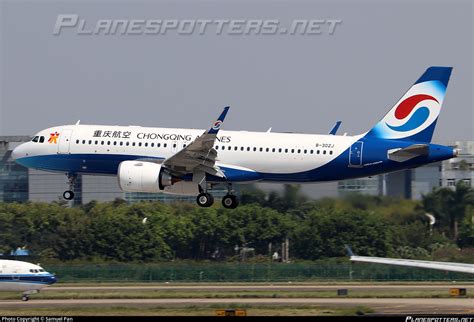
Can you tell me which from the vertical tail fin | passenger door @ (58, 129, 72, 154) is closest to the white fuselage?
passenger door @ (58, 129, 72, 154)

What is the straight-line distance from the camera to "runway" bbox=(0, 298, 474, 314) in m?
57.8

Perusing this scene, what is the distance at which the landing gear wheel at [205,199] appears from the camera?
66.4m

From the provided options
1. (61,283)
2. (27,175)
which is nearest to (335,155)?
(61,283)

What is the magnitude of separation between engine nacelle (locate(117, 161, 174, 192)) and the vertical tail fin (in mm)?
12055

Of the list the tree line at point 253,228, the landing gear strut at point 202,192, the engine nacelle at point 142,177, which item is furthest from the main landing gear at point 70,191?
the tree line at point 253,228

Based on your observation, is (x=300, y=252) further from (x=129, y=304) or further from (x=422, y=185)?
(x=129, y=304)

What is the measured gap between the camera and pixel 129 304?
61.5 m

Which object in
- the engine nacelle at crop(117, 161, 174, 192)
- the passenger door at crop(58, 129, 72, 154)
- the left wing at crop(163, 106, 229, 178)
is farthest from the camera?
the passenger door at crop(58, 129, 72, 154)

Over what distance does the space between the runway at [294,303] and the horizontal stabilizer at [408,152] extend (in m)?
8.09

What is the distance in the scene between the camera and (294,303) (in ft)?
198

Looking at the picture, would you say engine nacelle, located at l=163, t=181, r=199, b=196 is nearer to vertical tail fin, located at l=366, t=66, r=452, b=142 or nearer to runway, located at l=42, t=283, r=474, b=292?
runway, located at l=42, t=283, r=474, b=292

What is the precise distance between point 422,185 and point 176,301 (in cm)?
3392

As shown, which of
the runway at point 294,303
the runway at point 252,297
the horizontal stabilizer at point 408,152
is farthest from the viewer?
the horizontal stabilizer at point 408,152

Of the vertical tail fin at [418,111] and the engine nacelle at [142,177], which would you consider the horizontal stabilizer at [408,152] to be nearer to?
the vertical tail fin at [418,111]
